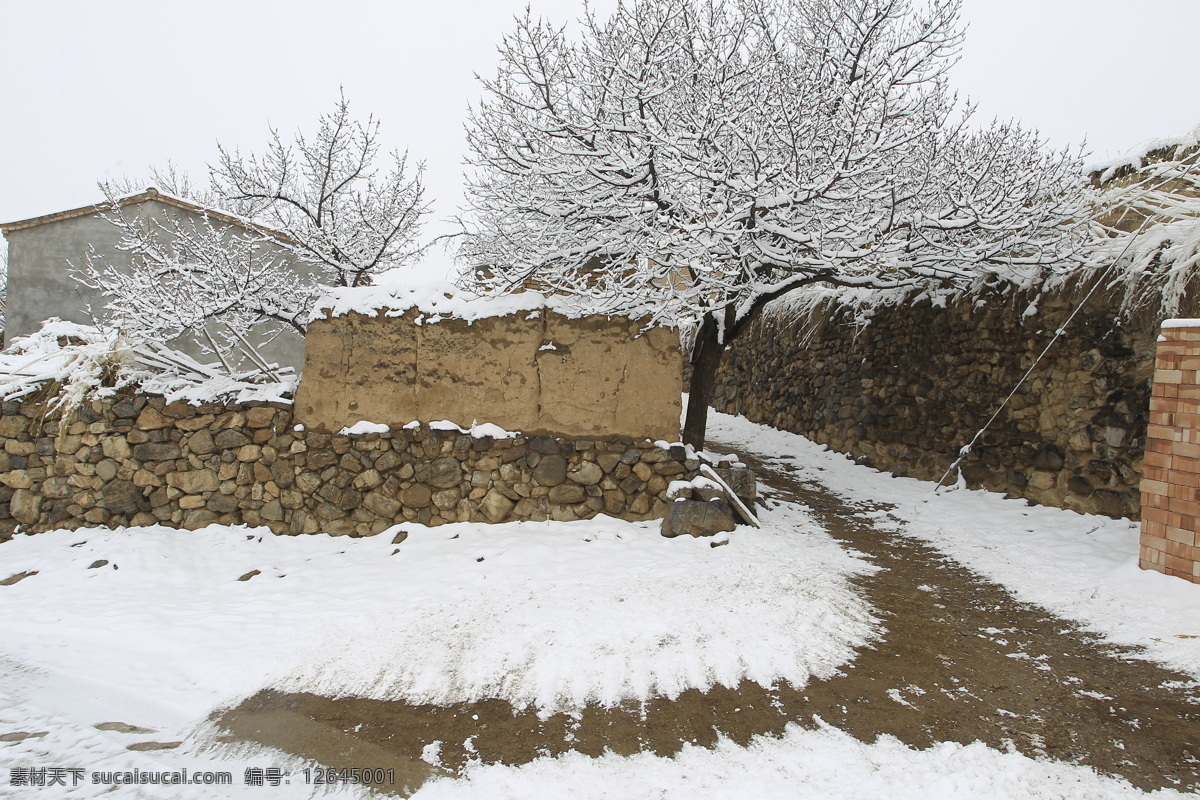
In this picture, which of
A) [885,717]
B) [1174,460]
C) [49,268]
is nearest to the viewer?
[885,717]

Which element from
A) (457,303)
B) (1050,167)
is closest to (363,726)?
(457,303)

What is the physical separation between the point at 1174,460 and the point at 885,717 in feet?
9.14

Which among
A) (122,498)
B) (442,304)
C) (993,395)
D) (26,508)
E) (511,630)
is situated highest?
(442,304)

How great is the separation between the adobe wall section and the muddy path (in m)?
2.64

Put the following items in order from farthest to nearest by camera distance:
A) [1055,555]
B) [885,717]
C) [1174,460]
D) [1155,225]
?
[1155,225] < [1055,555] < [1174,460] < [885,717]

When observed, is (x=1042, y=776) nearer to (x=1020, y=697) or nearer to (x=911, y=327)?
(x=1020, y=697)

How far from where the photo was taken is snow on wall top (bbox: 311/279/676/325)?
5.20 metres

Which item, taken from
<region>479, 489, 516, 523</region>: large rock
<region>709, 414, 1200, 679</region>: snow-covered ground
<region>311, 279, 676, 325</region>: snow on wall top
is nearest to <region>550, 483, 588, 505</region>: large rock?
<region>479, 489, 516, 523</region>: large rock

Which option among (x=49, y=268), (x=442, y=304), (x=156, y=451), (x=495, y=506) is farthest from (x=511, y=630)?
(x=49, y=268)

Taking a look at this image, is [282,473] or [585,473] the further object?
[282,473]

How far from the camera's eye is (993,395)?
6.71m

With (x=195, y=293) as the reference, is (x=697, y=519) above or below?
below

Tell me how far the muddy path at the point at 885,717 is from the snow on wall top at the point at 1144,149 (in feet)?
16.2

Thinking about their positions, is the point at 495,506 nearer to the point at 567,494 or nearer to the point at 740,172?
the point at 567,494
